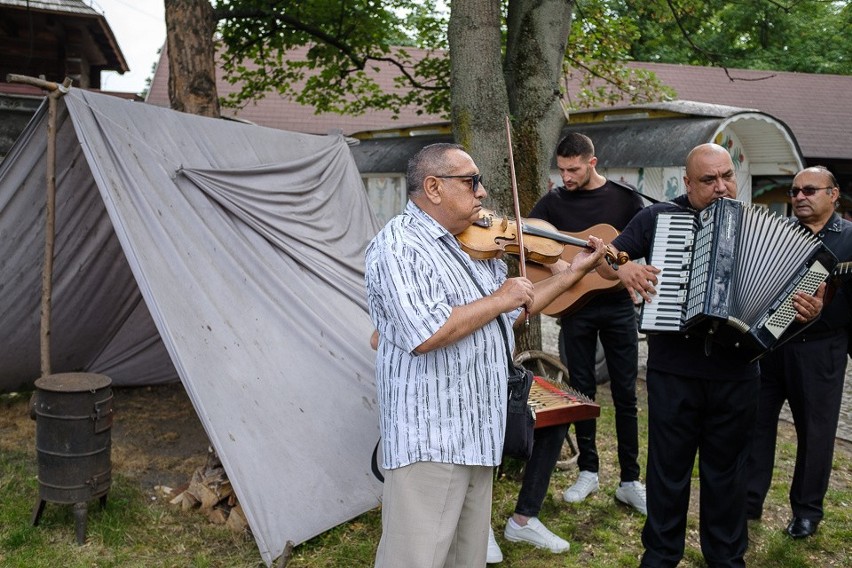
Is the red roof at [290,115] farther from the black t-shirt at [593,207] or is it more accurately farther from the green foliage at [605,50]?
the black t-shirt at [593,207]

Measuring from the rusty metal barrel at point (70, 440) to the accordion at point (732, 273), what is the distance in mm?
2684

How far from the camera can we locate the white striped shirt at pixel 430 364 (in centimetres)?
241

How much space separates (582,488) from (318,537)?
1.56 metres

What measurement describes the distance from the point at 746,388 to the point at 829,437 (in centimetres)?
117

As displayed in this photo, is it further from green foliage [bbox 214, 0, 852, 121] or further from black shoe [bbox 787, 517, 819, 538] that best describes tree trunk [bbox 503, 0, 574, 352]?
green foliage [bbox 214, 0, 852, 121]

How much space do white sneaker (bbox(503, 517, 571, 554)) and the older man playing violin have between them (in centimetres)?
142

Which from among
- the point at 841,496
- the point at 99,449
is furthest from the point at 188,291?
the point at 841,496

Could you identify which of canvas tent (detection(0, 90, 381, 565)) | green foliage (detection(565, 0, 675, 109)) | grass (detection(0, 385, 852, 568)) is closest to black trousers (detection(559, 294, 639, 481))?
grass (detection(0, 385, 852, 568))

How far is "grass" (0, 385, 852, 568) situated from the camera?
379cm

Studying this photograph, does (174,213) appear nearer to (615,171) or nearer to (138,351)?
(138,351)

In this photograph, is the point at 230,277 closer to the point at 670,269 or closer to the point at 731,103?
the point at 670,269

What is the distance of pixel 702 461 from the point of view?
3.48 m

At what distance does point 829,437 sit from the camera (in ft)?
13.5

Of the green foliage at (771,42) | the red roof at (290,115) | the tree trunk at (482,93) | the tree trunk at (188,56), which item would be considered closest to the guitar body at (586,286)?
the tree trunk at (482,93)
